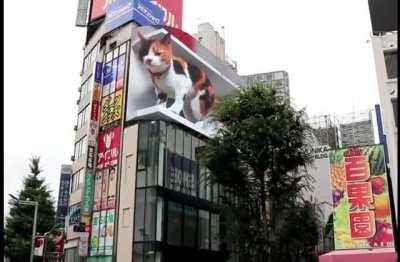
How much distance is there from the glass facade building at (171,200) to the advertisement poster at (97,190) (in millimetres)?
2990

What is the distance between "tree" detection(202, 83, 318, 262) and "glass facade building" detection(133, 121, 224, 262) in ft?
10.2

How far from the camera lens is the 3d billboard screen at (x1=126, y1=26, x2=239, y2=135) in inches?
1268

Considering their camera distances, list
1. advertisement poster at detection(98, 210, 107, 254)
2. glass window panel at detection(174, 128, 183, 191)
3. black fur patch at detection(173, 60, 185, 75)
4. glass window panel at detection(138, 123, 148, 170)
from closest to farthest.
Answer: advertisement poster at detection(98, 210, 107, 254) < glass window panel at detection(138, 123, 148, 170) < glass window panel at detection(174, 128, 183, 191) < black fur patch at detection(173, 60, 185, 75)

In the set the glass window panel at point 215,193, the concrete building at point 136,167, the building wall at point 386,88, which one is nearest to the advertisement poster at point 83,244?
the concrete building at point 136,167

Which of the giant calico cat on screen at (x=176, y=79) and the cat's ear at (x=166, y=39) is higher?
the cat's ear at (x=166, y=39)

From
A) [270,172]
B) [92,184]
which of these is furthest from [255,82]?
[92,184]

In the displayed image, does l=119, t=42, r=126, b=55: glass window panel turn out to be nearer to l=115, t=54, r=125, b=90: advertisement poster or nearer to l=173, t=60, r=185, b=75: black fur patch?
l=115, t=54, r=125, b=90: advertisement poster

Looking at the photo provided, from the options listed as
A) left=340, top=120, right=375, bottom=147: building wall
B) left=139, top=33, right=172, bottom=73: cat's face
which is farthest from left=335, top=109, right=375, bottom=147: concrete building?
left=139, top=33, right=172, bottom=73: cat's face

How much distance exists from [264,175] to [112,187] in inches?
412

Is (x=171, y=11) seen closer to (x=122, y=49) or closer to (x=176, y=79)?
(x=176, y=79)

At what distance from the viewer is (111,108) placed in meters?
32.0

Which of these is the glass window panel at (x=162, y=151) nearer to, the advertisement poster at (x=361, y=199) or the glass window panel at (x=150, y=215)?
the glass window panel at (x=150, y=215)

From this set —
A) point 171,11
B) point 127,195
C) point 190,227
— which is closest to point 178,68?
point 171,11

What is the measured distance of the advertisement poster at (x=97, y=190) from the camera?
30.8 metres
